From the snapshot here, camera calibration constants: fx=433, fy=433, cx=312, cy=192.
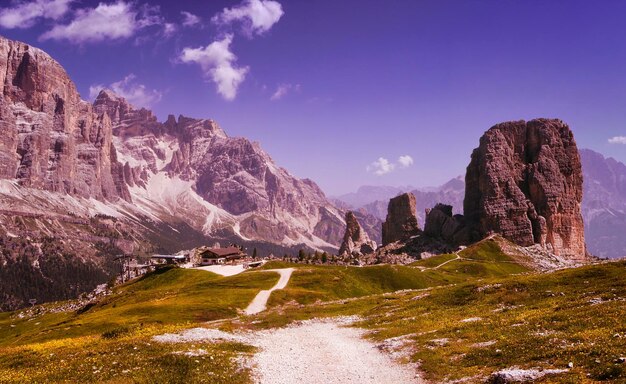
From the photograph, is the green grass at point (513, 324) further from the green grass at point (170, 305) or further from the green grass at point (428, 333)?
the green grass at point (170, 305)

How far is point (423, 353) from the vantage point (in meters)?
38.3

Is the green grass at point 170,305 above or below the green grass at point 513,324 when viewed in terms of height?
below

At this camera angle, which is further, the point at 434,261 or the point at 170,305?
the point at 434,261

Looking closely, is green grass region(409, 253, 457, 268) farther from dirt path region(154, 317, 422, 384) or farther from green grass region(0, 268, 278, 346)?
dirt path region(154, 317, 422, 384)

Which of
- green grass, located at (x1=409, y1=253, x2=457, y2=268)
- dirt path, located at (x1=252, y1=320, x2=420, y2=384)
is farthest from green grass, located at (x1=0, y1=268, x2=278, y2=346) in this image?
green grass, located at (x1=409, y1=253, x2=457, y2=268)

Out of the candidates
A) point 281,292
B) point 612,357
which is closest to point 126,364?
point 612,357

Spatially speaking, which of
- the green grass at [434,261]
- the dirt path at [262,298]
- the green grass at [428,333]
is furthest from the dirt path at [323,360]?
the green grass at [434,261]

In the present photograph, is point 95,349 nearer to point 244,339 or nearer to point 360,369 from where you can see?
point 244,339

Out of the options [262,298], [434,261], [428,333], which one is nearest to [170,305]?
[262,298]

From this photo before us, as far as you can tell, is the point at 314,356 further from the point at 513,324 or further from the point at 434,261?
the point at 434,261

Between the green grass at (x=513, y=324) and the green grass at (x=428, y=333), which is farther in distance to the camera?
the green grass at (x=428, y=333)

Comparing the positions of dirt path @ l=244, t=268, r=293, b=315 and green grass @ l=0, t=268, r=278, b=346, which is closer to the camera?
green grass @ l=0, t=268, r=278, b=346

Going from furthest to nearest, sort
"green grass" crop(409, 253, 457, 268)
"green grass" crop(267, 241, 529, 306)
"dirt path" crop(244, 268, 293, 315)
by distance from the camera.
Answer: "green grass" crop(409, 253, 457, 268), "green grass" crop(267, 241, 529, 306), "dirt path" crop(244, 268, 293, 315)

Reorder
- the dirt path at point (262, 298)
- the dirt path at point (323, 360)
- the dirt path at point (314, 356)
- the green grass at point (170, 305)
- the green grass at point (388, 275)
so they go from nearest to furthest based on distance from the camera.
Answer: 1. the dirt path at point (323, 360)
2. the dirt path at point (314, 356)
3. the green grass at point (170, 305)
4. the dirt path at point (262, 298)
5. the green grass at point (388, 275)
